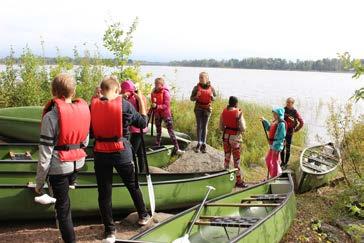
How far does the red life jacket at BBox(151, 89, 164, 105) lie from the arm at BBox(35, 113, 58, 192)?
401 centimetres

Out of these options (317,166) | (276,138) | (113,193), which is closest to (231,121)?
(276,138)

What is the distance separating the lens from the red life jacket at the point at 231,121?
247 inches

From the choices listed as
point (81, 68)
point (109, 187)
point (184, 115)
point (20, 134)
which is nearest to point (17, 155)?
point (20, 134)

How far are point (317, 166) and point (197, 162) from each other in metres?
2.34

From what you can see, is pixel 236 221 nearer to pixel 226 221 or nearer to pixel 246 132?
pixel 226 221

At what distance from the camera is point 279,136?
6344 millimetres

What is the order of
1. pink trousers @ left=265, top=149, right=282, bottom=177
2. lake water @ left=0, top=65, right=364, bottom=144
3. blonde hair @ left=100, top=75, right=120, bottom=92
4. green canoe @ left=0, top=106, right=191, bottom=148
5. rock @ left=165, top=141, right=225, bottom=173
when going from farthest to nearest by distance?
lake water @ left=0, top=65, right=364, bottom=144 → green canoe @ left=0, top=106, right=191, bottom=148 → rock @ left=165, top=141, right=225, bottom=173 → pink trousers @ left=265, top=149, right=282, bottom=177 → blonde hair @ left=100, top=75, right=120, bottom=92

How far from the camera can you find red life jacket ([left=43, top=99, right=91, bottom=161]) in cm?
338

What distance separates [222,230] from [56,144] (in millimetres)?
2234

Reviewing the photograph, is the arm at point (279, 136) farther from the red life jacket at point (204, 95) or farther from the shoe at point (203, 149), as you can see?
→ the shoe at point (203, 149)

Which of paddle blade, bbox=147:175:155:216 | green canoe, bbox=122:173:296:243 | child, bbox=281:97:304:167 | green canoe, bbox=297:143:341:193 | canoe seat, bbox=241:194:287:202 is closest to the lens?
green canoe, bbox=122:173:296:243

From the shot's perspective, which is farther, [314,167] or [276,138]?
[314,167]

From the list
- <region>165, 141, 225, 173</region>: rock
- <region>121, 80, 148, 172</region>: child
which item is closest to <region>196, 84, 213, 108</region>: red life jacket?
<region>165, 141, 225, 173</region>: rock

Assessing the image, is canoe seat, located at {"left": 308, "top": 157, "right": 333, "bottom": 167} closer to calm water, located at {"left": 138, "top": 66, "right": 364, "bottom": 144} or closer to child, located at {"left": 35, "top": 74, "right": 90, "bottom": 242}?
calm water, located at {"left": 138, "top": 66, "right": 364, "bottom": 144}
